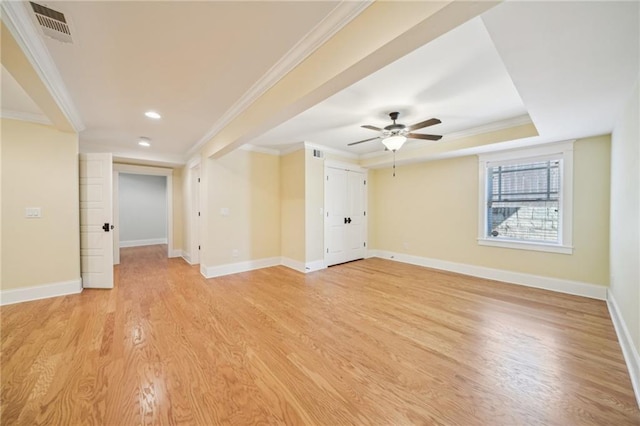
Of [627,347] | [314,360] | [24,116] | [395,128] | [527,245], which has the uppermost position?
[24,116]

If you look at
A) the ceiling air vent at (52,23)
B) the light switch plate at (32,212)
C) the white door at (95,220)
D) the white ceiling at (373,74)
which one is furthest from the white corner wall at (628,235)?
the light switch plate at (32,212)

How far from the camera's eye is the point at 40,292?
330 cm

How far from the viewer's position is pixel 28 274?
3248 mm

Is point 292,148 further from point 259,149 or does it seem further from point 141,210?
point 141,210

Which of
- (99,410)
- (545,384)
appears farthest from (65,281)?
(545,384)

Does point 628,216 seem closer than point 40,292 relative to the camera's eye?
Yes

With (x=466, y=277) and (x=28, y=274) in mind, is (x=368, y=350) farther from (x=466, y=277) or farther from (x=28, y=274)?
(x=28, y=274)

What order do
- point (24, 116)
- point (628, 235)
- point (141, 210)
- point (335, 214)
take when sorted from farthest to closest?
point (141, 210) < point (335, 214) < point (24, 116) < point (628, 235)

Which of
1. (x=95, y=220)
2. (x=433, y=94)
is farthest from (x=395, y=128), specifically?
(x=95, y=220)

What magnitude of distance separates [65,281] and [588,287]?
290 inches

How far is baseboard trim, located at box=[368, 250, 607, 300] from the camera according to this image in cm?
340

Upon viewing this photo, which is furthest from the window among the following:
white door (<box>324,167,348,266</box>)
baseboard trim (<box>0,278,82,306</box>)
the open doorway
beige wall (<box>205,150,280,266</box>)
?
the open doorway

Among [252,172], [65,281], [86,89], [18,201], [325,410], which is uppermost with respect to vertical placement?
[86,89]

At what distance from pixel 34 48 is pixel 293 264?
13.8 ft
